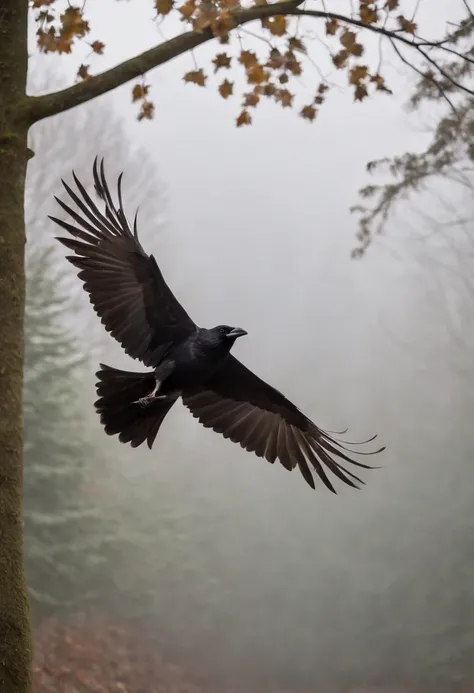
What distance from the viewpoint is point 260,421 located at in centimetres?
170

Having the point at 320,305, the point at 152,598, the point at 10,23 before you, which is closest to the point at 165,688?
the point at 152,598

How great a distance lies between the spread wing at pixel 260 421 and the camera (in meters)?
1.63

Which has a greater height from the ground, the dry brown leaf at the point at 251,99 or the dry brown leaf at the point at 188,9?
the dry brown leaf at the point at 251,99

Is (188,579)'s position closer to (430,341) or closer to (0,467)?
(430,341)

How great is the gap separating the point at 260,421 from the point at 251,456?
5.97 feet

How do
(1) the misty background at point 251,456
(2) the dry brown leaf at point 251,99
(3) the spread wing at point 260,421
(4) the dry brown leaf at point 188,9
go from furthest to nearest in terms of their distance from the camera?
(1) the misty background at point 251,456
(2) the dry brown leaf at point 251,99
(3) the spread wing at point 260,421
(4) the dry brown leaf at point 188,9

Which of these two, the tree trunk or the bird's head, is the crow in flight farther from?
the tree trunk

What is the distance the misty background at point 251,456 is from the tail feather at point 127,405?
69.6 inches

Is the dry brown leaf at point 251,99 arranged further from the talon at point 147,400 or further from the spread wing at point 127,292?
the talon at point 147,400

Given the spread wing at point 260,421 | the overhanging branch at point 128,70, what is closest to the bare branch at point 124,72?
the overhanging branch at point 128,70

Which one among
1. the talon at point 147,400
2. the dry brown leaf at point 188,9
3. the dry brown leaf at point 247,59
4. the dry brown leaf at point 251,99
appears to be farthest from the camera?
the dry brown leaf at point 251,99

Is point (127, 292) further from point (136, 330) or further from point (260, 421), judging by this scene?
point (260, 421)

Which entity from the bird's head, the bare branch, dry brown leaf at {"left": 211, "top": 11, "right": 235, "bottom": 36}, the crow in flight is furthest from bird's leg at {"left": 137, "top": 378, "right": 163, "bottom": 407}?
dry brown leaf at {"left": 211, "top": 11, "right": 235, "bottom": 36}

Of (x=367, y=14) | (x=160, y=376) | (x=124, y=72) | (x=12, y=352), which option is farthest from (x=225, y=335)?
(x=367, y=14)
